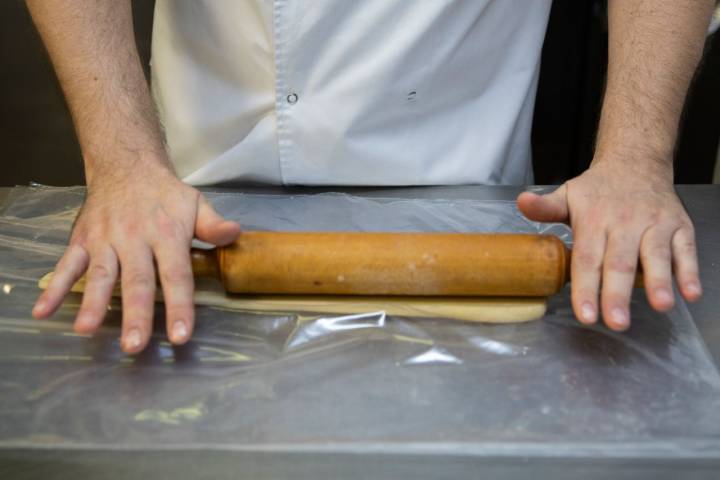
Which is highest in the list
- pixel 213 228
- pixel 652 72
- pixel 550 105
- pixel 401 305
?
pixel 652 72

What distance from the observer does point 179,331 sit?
80 centimetres

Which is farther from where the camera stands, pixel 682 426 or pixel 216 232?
pixel 216 232

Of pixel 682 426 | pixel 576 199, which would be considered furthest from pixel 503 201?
pixel 682 426

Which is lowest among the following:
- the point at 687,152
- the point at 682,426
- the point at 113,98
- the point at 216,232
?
the point at 687,152

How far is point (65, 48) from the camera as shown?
1125mm

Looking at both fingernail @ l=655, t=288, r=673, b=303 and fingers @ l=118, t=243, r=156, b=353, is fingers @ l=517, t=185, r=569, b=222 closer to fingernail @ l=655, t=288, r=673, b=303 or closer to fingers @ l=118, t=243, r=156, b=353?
fingernail @ l=655, t=288, r=673, b=303

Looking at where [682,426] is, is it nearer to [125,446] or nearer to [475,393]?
[475,393]

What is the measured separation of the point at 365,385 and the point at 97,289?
1.09 ft

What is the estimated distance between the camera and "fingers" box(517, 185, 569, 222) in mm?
902

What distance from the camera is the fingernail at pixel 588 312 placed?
0.82 m

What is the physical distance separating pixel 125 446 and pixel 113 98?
1.92ft

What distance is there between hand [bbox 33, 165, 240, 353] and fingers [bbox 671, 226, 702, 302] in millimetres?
543

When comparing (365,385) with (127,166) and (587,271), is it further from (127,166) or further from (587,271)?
(127,166)

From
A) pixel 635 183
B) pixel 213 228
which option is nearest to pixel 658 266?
pixel 635 183
